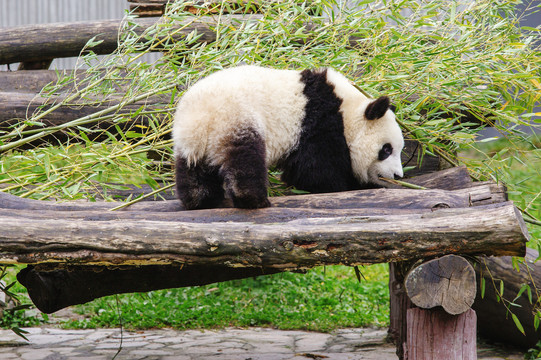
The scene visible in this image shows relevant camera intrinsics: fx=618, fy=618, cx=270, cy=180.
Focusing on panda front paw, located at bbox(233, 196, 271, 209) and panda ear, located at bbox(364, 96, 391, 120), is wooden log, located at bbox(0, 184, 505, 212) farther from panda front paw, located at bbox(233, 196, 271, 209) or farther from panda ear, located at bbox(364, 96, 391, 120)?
panda ear, located at bbox(364, 96, 391, 120)

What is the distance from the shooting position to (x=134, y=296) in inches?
230

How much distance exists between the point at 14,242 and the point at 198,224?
72cm

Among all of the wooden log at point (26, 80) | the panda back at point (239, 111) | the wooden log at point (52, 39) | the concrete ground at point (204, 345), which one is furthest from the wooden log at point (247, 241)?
the wooden log at point (52, 39)

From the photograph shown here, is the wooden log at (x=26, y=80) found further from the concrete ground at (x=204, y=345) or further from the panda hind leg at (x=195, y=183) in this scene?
the panda hind leg at (x=195, y=183)

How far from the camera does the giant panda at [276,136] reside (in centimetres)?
291

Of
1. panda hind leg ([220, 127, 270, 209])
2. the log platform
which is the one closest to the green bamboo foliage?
panda hind leg ([220, 127, 270, 209])

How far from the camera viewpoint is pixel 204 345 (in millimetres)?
4539

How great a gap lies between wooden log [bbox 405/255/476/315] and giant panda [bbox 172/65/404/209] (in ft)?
2.73

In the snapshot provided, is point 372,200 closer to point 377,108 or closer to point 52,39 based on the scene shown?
point 377,108

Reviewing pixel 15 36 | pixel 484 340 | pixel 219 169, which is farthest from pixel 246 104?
pixel 15 36

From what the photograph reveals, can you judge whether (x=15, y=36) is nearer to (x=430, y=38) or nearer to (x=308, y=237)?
(x=430, y=38)

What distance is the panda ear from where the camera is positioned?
3170mm

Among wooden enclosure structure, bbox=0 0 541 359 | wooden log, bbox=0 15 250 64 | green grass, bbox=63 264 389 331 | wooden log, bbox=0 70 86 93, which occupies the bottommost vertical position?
green grass, bbox=63 264 389 331

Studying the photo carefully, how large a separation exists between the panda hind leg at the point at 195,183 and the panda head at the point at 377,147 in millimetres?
801
